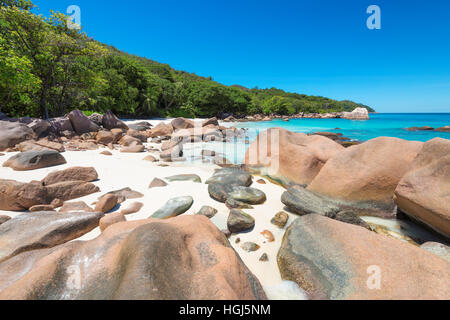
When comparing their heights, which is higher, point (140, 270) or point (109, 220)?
point (140, 270)

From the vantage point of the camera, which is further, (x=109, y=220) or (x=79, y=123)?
(x=79, y=123)

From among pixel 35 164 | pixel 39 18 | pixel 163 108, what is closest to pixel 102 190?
pixel 35 164

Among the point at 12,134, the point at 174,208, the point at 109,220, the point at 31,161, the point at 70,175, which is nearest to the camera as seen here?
the point at 109,220

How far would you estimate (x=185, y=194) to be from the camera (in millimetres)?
3836

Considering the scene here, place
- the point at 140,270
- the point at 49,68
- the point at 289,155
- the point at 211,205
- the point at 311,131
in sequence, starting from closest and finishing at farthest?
the point at 140,270 < the point at 211,205 < the point at 289,155 < the point at 49,68 < the point at 311,131

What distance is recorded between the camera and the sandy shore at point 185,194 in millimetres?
2086

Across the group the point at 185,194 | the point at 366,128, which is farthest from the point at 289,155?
the point at 366,128

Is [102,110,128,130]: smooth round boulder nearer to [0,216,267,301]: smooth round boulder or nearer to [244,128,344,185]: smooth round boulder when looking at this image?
[244,128,344,185]: smooth round boulder

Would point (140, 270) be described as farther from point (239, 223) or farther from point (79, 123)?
point (79, 123)

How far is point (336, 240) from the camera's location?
2109 mm

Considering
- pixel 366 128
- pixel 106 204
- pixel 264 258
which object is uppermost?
pixel 366 128

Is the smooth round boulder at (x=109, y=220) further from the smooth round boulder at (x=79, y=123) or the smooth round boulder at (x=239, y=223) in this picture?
the smooth round boulder at (x=79, y=123)

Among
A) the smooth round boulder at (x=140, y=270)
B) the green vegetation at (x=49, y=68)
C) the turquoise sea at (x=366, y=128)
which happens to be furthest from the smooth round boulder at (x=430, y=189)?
the turquoise sea at (x=366, y=128)

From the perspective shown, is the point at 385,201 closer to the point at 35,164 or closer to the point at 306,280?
the point at 306,280
